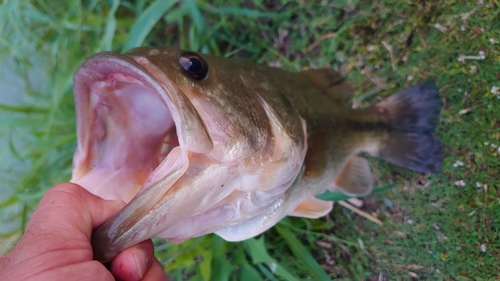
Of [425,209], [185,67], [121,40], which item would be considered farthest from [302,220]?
[121,40]

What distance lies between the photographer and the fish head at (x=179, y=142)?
0.92 m

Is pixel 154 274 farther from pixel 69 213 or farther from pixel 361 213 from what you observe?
pixel 361 213

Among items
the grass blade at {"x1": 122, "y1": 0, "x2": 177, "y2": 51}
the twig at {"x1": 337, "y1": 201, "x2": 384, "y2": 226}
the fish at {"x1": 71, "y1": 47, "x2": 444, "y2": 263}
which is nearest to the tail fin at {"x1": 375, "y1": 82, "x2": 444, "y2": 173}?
the fish at {"x1": 71, "y1": 47, "x2": 444, "y2": 263}

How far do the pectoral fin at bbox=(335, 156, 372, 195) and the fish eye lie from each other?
102 cm

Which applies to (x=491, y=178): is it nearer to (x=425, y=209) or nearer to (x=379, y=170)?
(x=425, y=209)

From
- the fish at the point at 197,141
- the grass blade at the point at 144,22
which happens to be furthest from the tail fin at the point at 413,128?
the grass blade at the point at 144,22

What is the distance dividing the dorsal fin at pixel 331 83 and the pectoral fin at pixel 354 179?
0.30m

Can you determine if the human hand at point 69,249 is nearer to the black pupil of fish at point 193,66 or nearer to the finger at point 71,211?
the finger at point 71,211

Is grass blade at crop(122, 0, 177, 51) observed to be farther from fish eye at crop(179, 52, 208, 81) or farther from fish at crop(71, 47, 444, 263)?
fish eye at crop(179, 52, 208, 81)

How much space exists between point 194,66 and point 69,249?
550 mm

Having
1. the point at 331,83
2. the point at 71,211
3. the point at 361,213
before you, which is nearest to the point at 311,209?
the point at 361,213

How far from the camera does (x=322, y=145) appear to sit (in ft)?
4.98

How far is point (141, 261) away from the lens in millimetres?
953

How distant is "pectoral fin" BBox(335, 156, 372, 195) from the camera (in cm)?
183
